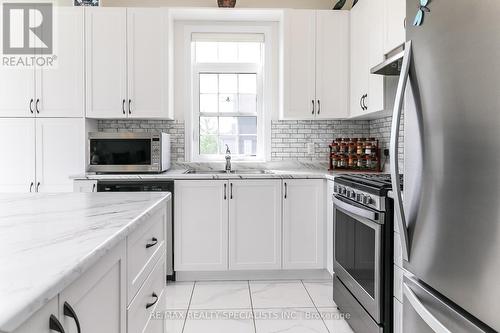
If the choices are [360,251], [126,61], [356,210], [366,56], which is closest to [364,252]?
[360,251]

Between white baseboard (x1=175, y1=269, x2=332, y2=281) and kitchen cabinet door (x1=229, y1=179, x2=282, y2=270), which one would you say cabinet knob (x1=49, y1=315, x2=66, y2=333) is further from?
white baseboard (x1=175, y1=269, x2=332, y2=281)

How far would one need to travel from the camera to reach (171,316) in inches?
97.7

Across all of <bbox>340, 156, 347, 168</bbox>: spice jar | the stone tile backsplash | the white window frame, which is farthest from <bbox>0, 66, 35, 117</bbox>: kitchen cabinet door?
<bbox>340, 156, 347, 168</bbox>: spice jar

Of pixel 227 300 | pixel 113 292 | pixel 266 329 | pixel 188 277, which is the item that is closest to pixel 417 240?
pixel 113 292

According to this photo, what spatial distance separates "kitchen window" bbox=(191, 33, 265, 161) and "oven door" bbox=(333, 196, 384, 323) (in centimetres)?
157

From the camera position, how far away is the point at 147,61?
332cm

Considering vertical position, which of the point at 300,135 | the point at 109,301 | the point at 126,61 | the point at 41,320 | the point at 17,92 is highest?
the point at 126,61

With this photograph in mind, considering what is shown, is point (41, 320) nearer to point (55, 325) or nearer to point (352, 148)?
point (55, 325)

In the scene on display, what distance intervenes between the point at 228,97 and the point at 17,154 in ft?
6.73

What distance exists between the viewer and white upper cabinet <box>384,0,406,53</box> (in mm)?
2338

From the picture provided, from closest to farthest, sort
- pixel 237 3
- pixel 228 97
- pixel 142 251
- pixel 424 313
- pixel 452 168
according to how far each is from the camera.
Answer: pixel 452 168, pixel 424 313, pixel 142 251, pixel 237 3, pixel 228 97

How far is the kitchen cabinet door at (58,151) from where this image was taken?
328 centimetres

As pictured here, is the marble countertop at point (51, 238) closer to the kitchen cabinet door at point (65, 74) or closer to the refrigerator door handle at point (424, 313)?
the refrigerator door handle at point (424, 313)
